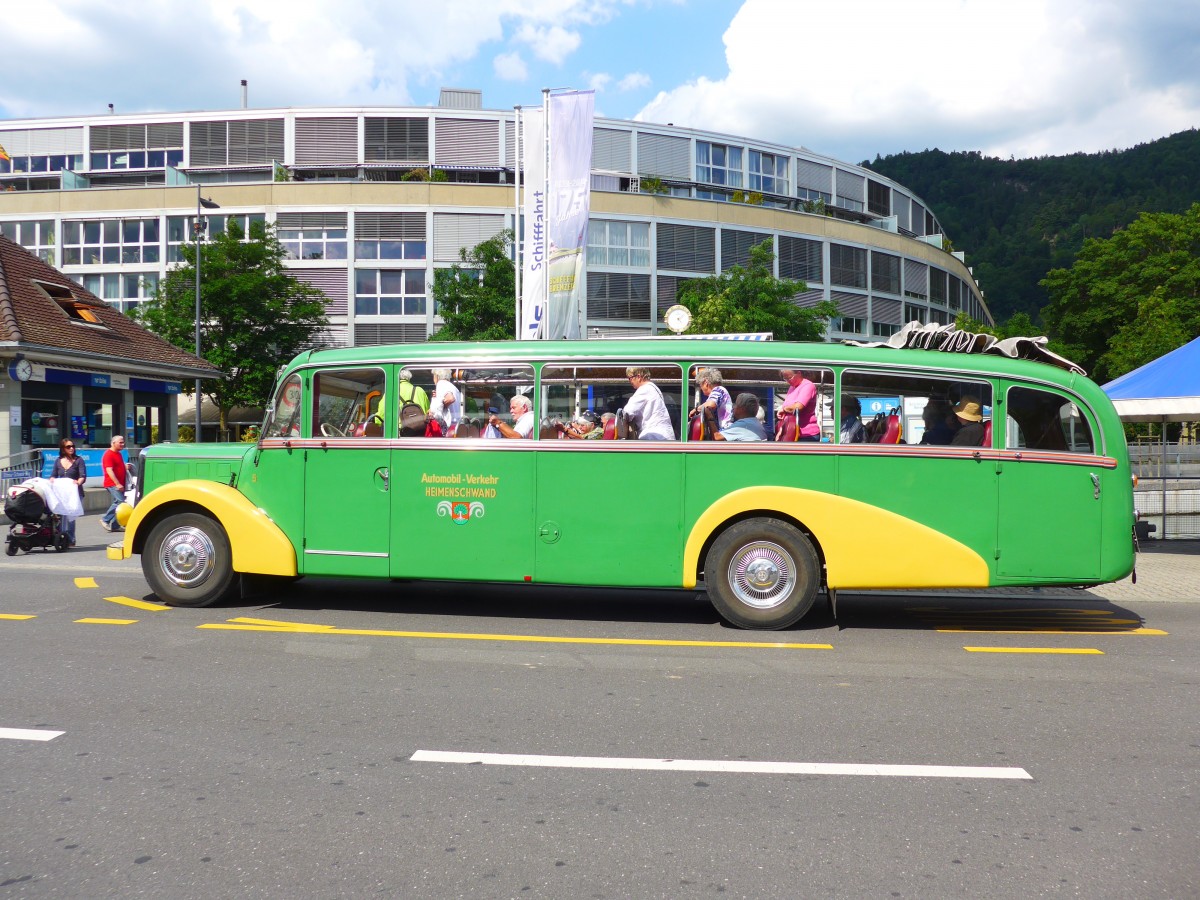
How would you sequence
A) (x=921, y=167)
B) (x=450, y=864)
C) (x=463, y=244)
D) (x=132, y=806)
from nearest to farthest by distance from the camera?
1. (x=450, y=864)
2. (x=132, y=806)
3. (x=463, y=244)
4. (x=921, y=167)

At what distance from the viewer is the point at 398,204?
51.1 meters

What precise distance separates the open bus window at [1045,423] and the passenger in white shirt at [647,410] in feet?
9.76

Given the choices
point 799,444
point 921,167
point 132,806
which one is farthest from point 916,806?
point 921,167

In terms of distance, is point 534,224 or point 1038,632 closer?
point 1038,632

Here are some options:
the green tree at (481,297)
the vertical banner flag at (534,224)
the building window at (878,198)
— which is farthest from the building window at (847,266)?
the vertical banner flag at (534,224)

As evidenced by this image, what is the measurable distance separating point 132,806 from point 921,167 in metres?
158

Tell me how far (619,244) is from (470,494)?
1797 inches

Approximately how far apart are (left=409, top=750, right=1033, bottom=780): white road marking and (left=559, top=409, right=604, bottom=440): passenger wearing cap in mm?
4234

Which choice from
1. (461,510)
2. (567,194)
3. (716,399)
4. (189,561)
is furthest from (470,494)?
→ (567,194)

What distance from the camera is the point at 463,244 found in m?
51.5

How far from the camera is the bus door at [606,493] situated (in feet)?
27.8

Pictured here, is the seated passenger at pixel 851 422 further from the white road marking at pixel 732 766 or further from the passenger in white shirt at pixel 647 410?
the white road marking at pixel 732 766

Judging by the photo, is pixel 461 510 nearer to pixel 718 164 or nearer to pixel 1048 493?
pixel 1048 493

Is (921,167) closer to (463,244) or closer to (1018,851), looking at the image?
(463,244)
